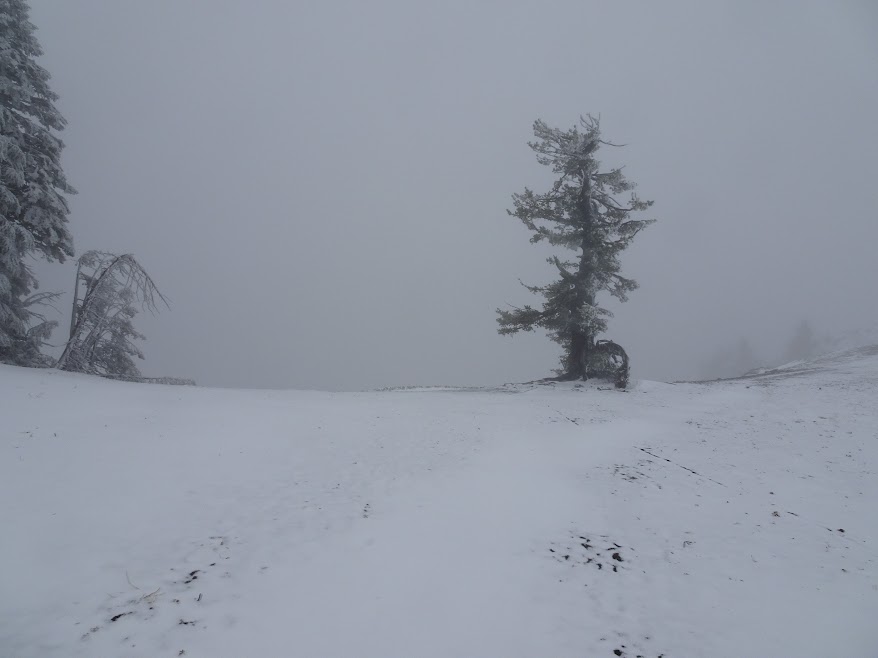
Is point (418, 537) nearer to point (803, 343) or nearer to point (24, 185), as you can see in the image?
point (24, 185)

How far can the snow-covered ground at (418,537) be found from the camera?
4.49 meters

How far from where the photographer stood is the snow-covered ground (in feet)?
14.7

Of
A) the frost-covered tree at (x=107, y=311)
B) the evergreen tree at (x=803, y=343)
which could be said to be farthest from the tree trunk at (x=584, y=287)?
the evergreen tree at (x=803, y=343)

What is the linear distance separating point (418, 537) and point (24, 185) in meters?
19.4

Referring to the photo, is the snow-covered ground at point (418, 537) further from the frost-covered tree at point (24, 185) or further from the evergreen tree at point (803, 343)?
the evergreen tree at point (803, 343)

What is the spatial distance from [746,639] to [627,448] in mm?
6926

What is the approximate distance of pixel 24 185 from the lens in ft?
51.2

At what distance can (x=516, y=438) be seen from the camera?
39.6ft

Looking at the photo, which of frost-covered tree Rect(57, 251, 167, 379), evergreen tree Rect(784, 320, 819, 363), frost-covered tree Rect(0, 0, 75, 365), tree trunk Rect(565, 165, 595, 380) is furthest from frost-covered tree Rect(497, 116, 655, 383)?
evergreen tree Rect(784, 320, 819, 363)

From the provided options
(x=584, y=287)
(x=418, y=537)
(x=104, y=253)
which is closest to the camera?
(x=418, y=537)

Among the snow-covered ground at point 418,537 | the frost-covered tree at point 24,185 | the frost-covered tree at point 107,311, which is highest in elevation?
the frost-covered tree at point 24,185

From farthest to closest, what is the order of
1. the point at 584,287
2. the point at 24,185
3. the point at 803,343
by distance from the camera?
the point at 803,343 < the point at 584,287 < the point at 24,185

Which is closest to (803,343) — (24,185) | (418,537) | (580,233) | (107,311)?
(580,233)

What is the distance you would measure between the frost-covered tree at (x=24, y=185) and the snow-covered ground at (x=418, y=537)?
608 cm
